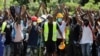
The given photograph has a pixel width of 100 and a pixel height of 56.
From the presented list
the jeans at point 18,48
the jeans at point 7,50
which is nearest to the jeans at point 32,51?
the jeans at point 18,48

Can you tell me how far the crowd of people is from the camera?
12766 mm

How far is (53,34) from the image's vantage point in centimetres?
1293

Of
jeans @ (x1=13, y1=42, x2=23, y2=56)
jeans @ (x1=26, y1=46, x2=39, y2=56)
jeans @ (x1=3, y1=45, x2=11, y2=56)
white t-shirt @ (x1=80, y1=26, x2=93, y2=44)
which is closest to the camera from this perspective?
white t-shirt @ (x1=80, y1=26, x2=93, y2=44)

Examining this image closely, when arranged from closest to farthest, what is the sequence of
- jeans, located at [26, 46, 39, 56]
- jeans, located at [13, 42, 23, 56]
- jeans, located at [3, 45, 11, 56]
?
jeans, located at [26, 46, 39, 56] → jeans, located at [13, 42, 23, 56] → jeans, located at [3, 45, 11, 56]

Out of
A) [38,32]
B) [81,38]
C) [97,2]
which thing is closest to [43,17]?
[38,32]

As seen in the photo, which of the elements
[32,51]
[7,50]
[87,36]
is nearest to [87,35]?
[87,36]

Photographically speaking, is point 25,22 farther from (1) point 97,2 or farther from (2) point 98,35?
(1) point 97,2

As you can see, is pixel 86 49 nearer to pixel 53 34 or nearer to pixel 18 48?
pixel 53 34

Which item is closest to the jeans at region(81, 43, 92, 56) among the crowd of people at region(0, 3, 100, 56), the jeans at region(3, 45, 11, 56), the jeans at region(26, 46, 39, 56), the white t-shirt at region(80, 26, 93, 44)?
the crowd of people at region(0, 3, 100, 56)

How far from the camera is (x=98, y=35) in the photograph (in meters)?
12.6

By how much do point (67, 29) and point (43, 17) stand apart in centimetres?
90

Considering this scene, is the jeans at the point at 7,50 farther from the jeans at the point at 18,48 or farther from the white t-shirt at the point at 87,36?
the white t-shirt at the point at 87,36

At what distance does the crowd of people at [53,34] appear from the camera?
12.8m

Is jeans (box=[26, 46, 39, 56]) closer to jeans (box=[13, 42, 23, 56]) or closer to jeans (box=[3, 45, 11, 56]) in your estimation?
jeans (box=[13, 42, 23, 56])
